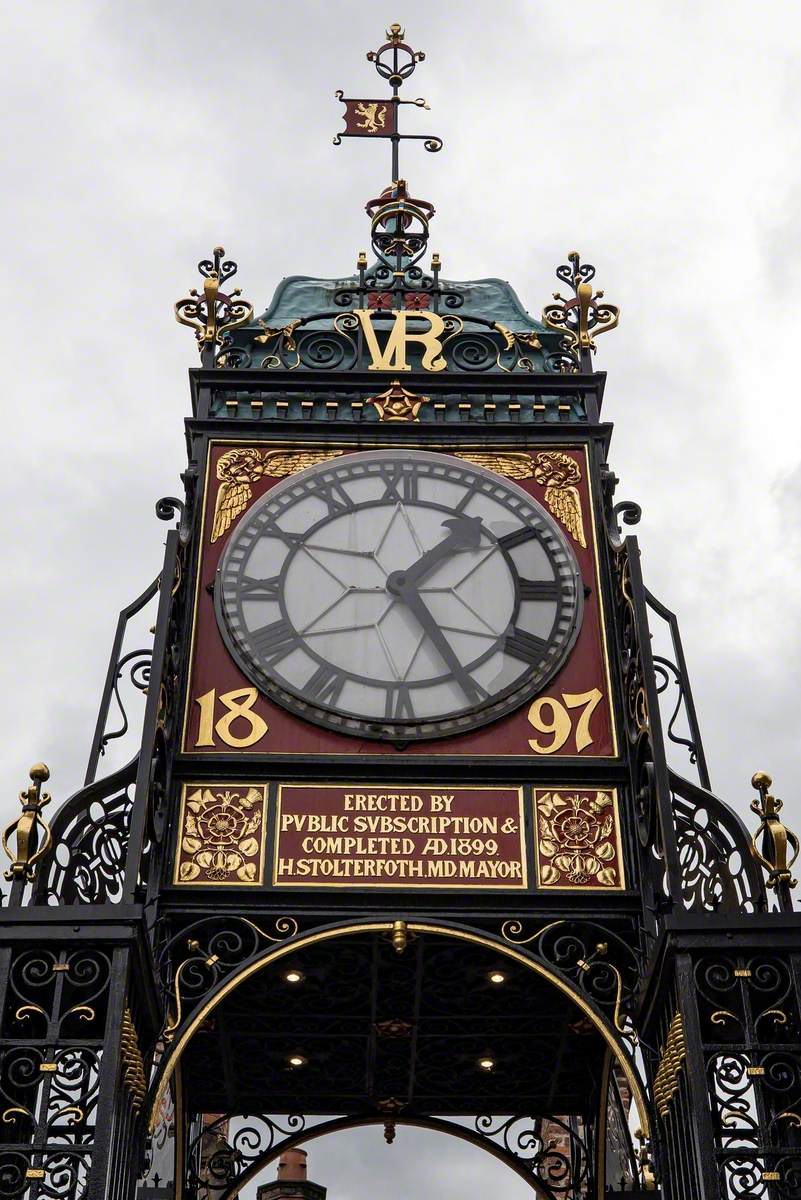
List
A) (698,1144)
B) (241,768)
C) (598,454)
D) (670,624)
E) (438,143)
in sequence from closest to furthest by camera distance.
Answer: (698,1144)
(241,768)
(670,624)
(598,454)
(438,143)

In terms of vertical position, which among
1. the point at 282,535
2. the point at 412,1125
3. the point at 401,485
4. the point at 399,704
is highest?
the point at 401,485

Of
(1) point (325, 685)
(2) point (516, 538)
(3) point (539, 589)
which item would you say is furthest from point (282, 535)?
(3) point (539, 589)

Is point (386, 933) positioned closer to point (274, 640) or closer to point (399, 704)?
point (399, 704)

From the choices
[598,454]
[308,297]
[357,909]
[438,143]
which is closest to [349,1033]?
[357,909]

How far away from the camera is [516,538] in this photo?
425 inches

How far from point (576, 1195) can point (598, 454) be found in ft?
15.3

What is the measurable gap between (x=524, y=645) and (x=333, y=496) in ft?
5.35

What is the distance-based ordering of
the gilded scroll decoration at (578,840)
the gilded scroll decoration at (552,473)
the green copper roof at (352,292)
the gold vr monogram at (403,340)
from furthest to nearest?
the green copper roof at (352,292) → the gold vr monogram at (403,340) → the gilded scroll decoration at (552,473) → the gilded scroll decoration at (578,840)

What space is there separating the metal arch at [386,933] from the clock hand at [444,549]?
2.32 m

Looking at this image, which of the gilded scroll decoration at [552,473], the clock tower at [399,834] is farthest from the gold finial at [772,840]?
the gilded scroll decoration at [552,473]

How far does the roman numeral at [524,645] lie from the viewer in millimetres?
10242

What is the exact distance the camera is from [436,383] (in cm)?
1158

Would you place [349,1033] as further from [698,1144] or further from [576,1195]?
[698,1144]

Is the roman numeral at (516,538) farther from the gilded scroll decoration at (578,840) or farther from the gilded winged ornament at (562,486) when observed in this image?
the gilded scroll decoration at (578,840)
